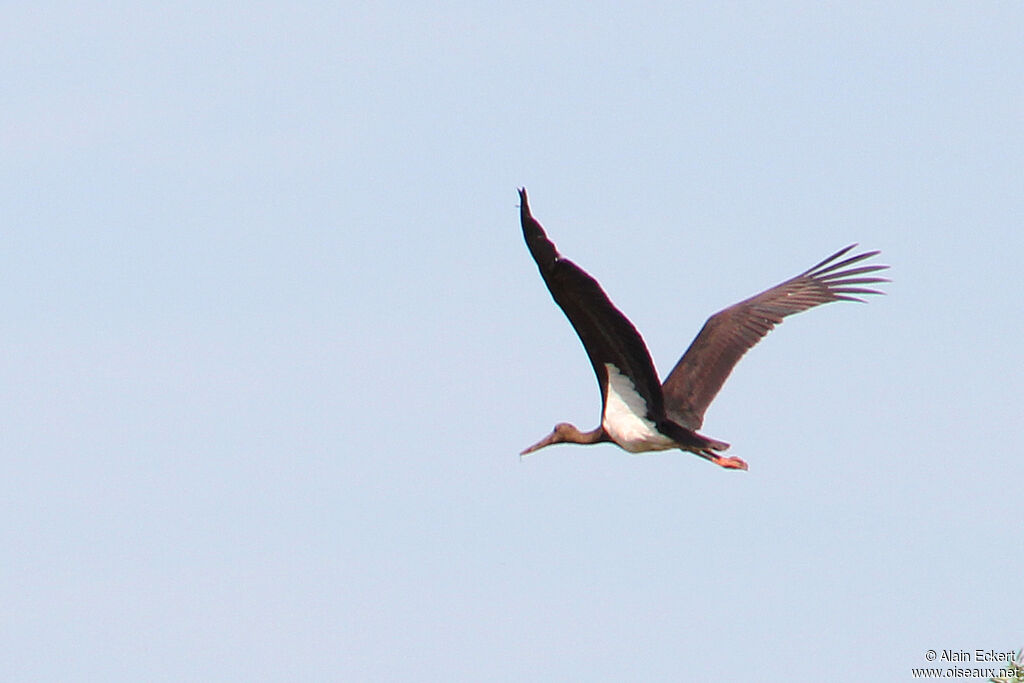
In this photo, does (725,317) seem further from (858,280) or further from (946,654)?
(946,654)

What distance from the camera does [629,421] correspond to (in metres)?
18.0

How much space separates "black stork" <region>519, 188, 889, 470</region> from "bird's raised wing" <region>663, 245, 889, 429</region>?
1cm

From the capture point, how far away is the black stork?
1439 cm

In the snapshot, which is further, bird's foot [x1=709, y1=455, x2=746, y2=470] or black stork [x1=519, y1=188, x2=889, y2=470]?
bird's foot [x1=709, y1=455, x2=746, y2=470]

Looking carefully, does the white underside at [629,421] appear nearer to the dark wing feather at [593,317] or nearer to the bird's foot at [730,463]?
the dark wing feather at [593,317]

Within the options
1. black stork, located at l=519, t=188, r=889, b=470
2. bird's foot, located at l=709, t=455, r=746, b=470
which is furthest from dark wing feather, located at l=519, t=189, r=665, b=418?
bird's foot, located at l=709, t=455, r=746, b=470

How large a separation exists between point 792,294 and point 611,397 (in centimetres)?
419

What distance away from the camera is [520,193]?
13.6m

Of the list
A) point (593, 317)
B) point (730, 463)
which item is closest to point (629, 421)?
point (730, 463)

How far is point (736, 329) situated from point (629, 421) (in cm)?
245

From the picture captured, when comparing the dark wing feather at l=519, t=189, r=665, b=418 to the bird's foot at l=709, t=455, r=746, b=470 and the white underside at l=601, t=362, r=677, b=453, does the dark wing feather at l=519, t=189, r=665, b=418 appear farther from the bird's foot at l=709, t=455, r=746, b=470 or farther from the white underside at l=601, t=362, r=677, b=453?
the bird's foot at l=709, t=455, r=746, b=470

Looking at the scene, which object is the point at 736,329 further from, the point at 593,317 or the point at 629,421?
the point at 593,317

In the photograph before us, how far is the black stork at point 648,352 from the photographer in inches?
567

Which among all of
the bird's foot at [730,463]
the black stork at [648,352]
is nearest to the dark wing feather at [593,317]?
the black stork at [648,352]
